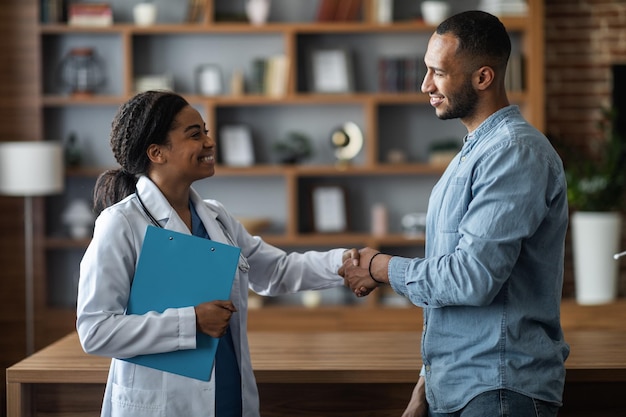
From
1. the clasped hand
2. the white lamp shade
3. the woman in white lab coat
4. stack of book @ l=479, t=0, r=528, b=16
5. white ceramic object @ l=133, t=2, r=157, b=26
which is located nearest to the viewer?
the woman in white lab coat

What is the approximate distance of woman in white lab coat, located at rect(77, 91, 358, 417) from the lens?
211cm

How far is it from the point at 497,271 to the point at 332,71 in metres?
4.05

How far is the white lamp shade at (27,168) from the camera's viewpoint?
17.7 feet

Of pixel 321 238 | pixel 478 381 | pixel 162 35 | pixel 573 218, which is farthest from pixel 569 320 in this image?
pixel 478 381

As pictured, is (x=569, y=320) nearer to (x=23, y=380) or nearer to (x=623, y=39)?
(x=623, y=39)

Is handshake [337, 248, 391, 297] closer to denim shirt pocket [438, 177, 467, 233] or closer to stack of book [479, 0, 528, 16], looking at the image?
denim shirt pocket [438, 177, 467, 233]

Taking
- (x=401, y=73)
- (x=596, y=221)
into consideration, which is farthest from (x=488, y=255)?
(x=401, y=73)

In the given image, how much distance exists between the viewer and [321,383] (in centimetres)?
251

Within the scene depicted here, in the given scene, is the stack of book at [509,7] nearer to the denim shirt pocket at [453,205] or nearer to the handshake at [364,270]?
the handshake at [364,270]

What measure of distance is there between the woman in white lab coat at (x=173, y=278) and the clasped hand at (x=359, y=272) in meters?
0.30

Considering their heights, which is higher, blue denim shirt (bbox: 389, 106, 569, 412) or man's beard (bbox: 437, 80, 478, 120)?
man's beard (bbox: 437, 80, 478, 120)

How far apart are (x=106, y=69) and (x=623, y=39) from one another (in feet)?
11.1

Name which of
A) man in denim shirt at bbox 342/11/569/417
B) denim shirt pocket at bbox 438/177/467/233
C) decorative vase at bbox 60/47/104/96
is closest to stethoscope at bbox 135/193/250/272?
man in denim shirt at bbox 342/11/569/417

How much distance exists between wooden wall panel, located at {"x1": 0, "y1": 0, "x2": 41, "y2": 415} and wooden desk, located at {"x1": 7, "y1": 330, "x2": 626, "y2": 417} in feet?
11.2
